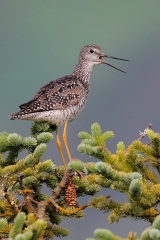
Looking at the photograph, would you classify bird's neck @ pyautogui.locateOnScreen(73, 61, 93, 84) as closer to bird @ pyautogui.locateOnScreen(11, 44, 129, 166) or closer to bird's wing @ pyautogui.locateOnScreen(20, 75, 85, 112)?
bird @ pyautogui.locateOnScreen(11, 44, 129, 166)

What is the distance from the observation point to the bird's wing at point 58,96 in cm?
1769

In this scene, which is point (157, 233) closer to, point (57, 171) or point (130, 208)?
point (130, 208)

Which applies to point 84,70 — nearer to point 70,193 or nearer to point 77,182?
point 77,182

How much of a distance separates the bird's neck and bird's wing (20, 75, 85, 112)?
819 millimetres

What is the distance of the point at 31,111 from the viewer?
16969 mm

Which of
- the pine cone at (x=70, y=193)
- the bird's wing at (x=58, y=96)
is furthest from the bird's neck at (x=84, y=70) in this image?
the pine cone at (x=70, y=193)

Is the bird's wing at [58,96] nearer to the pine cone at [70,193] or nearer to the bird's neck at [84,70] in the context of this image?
the bird's neck at [84,70]

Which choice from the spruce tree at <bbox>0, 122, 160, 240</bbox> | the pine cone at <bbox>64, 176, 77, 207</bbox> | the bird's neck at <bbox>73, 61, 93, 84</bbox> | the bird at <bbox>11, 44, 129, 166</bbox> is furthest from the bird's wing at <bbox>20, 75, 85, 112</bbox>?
the pine cone at <bbox>64, 176, 77, 207</bbox>

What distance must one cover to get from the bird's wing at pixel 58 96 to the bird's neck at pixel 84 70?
82 cm

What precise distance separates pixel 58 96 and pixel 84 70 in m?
2.48

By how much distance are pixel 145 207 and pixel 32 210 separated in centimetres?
143

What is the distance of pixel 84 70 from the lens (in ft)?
68.1

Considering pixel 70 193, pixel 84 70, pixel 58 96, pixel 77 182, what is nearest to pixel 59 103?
pixel 58 96

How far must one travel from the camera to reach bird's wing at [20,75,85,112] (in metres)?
17.7
